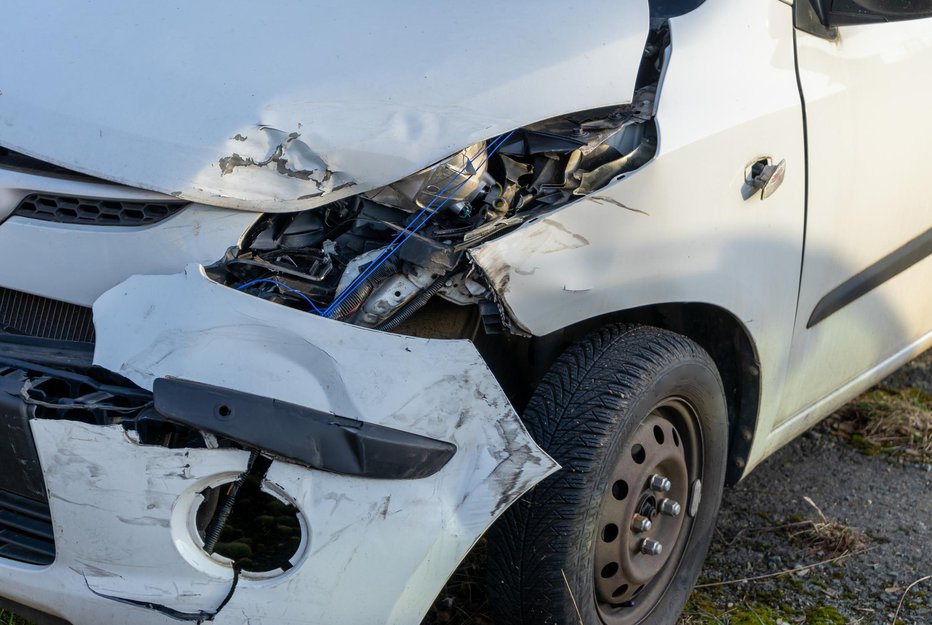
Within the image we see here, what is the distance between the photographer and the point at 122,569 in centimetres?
175

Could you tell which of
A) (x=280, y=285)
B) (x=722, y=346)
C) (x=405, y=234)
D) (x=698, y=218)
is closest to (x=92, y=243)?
(x=280, y=285)

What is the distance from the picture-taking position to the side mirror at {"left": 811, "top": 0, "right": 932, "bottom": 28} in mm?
2264

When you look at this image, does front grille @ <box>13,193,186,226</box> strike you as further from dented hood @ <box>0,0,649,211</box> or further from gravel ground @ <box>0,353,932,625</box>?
gravel ground @ <box>0,353,932,625</box>

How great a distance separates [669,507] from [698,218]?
0.66 meters

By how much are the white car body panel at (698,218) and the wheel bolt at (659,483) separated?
15.8 inches

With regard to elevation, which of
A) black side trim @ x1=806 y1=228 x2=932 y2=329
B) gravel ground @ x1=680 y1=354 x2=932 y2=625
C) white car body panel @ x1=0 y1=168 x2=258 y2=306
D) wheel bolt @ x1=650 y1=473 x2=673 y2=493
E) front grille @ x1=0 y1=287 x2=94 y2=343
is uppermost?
white car body panel @ x1=0 y1=168 x2=258 y2=306

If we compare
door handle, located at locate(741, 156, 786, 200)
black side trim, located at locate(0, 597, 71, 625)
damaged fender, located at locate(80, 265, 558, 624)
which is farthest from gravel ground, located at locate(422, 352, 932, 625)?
door handle, located at locate(741, 156, 786, 200)

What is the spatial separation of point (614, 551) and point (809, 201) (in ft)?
3.02

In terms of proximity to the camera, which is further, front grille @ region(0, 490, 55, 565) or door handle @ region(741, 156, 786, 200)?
door handle @ region(741, 156, 786, 200)

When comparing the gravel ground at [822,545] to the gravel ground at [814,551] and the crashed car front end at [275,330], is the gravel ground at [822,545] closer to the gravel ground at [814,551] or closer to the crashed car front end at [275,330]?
the gravel ground at [814,551]

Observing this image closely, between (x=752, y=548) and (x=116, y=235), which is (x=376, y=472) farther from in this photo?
(x=752, y=548)

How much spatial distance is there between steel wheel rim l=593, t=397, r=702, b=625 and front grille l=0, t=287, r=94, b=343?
1085 mm

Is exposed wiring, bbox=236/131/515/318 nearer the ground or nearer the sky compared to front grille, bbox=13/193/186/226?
nearer the ground

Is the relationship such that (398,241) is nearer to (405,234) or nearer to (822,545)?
(405,234)
